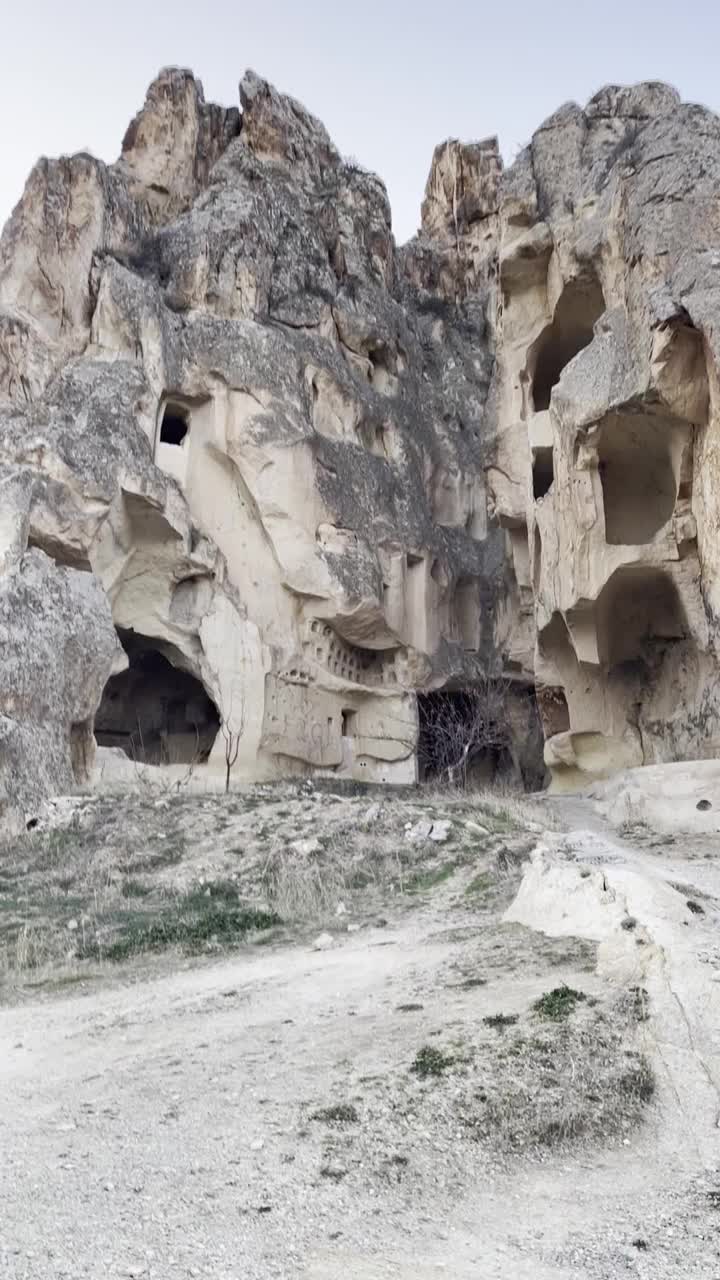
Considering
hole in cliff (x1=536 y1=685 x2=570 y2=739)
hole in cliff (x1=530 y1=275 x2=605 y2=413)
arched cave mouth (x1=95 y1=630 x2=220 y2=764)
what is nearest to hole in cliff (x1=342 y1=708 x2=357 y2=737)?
arched cave mouth (x1=95 y1=630 x2=220 y2=764)

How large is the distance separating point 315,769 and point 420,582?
5.95 meters

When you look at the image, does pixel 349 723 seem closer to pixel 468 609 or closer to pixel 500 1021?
pixel 468 609

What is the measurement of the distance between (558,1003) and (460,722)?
1918cm

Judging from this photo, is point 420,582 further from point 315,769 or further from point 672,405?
point 672,405

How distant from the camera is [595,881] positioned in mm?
6887

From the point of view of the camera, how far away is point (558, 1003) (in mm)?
5168

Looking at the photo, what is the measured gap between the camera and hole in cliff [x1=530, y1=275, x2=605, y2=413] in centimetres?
2131

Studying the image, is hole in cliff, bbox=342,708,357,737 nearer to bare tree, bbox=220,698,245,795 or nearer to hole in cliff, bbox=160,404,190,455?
bare tree, bbox=220,698,245,795

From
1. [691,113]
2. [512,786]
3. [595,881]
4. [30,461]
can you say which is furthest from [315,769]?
[595,881]

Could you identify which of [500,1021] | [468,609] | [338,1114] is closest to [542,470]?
[468,609]

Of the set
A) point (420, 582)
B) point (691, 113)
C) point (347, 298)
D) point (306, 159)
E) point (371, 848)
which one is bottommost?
point (371, 848)

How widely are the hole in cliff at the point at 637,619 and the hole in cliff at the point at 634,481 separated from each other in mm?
1067

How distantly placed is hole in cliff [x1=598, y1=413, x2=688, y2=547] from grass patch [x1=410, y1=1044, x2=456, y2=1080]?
14.2m

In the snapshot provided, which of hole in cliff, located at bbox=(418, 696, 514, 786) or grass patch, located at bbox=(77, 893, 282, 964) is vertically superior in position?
hole in cliff, located at bbox=(418, 696, 514, 786)
